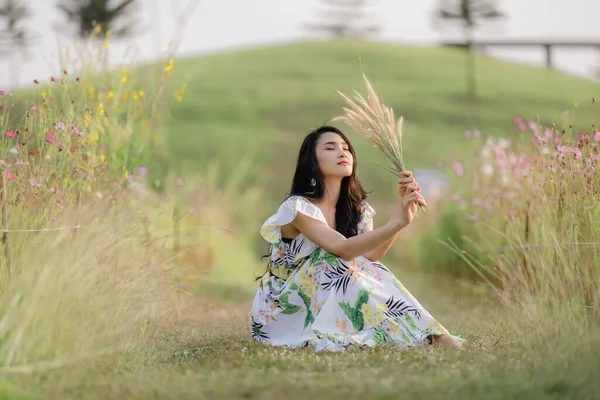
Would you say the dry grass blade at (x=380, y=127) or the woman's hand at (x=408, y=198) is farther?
the dry grass blade at (x=380, y=127)

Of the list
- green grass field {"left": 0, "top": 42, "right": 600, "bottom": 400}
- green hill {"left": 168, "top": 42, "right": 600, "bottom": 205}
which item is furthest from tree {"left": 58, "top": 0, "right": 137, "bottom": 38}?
green grass field {"left": 0, "top": 42, "right": 600, "bottom": 400}

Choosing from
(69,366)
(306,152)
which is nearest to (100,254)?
(69,366)

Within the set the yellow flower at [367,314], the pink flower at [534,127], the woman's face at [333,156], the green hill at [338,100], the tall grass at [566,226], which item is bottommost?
the yellow flower at [367,314]

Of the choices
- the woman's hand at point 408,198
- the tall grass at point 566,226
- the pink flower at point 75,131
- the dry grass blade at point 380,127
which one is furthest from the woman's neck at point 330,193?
the pink flower at point 75,131

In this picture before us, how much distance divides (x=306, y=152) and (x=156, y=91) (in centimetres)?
227

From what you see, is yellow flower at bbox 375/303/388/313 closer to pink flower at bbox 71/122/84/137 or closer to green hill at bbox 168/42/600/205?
pink flower at bbox 71/122/84/137

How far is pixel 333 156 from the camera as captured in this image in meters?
4.26

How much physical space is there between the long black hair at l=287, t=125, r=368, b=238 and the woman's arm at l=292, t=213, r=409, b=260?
0.70ft

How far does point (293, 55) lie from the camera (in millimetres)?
27297

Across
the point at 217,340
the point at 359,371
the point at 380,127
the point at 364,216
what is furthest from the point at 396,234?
the point at 217,340

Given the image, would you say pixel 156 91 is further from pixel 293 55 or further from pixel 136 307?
pixel 293 55

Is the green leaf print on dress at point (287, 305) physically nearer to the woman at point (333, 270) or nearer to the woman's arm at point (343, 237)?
the woman at point (333, 270)

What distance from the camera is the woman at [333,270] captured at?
4.00 metres

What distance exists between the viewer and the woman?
400 cm
